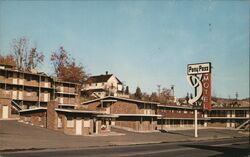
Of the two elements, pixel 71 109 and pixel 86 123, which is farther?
pixel 86 123

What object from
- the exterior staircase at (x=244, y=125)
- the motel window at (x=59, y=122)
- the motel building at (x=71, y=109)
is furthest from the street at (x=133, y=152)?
the exterior staircase at (x=244, y=125)

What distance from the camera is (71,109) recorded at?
54.8 meters

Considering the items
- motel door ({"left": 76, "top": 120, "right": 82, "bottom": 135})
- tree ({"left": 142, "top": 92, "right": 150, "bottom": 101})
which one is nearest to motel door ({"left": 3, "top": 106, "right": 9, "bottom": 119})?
motel door ({"left": 76, "top": 120, "right": 82, "bottom": 135})

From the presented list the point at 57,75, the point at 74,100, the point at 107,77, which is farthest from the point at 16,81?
the point at 107,77

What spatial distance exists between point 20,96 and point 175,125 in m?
41.1

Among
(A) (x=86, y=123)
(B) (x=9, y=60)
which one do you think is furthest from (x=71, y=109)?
(B) (x=9, y=60)

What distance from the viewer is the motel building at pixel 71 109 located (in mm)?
54188

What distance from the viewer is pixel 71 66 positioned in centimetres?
9338

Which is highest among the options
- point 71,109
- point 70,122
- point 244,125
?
point 71,109

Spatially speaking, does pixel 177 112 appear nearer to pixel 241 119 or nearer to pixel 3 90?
pixel 241 119

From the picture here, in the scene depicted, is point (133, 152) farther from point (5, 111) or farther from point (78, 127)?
point (5, 111)

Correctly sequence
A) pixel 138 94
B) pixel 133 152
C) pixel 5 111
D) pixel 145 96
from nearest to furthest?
1. pixel 133 152
2. pixel 5 111
3. pixel 138 94
4. pixel 145 96

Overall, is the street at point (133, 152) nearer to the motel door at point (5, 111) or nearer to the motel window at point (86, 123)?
the motel window at point (86, 123)

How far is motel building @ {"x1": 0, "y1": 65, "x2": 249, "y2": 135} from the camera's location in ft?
178
